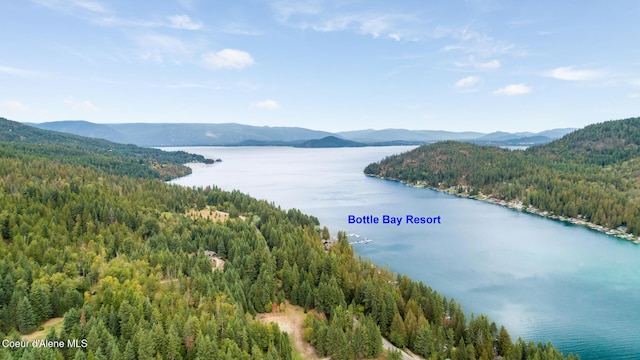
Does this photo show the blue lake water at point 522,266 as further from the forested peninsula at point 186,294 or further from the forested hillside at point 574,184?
the forested peninsula at point 186,294

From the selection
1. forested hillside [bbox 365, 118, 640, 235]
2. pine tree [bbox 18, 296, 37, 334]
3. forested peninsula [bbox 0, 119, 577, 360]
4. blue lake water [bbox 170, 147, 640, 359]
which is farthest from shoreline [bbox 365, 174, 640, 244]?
pine tree [bbox 18, 296, 37, 334]

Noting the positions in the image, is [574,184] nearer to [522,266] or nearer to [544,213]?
[544,213]

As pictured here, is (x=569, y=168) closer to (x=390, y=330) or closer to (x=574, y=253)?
(x=574, y=253)

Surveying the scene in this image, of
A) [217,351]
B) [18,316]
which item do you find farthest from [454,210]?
[18,316]

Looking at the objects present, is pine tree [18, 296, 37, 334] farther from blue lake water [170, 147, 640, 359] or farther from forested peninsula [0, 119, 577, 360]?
blue lake water [170, 147, 640, 359]

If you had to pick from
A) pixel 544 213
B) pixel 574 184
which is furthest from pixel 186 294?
pixel 574 184

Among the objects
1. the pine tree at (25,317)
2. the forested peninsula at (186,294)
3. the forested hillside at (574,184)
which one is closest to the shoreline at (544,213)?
the forested hillside at (574,184)
